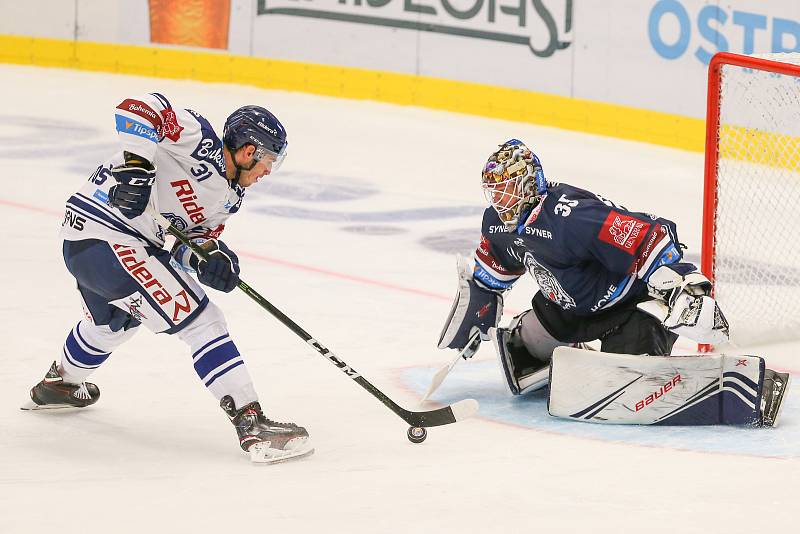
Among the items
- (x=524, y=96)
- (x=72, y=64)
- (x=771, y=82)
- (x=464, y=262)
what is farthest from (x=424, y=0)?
(x=464, y=262)

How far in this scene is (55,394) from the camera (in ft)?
13.5

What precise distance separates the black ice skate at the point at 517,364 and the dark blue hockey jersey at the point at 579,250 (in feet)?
0.58

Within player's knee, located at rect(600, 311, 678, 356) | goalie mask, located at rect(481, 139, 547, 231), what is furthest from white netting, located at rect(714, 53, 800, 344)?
goalie mask, located at rect(481, 139, 547, 231)

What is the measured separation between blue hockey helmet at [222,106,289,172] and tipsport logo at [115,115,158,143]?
251 millimetres

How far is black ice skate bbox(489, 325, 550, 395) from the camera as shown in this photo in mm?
4320

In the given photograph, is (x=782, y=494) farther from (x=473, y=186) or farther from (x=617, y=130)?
(x=617, y=130)

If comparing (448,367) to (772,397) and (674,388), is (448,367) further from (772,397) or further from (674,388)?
(772,397)

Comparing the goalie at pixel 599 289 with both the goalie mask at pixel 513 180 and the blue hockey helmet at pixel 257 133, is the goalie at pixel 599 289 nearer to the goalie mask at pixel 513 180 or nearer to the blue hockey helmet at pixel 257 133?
the goalie mask at pixel 513 180

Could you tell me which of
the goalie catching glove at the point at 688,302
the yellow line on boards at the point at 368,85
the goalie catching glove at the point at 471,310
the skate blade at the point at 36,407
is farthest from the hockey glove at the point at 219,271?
the yellow line on boards at the point at 368,85

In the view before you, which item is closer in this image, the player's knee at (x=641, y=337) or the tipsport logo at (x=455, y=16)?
the player's knee at (x=641, y=337)

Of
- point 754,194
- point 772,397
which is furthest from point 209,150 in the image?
point 754,194

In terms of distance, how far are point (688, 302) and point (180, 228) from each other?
4.71ft

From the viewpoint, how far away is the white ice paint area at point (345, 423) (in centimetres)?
327

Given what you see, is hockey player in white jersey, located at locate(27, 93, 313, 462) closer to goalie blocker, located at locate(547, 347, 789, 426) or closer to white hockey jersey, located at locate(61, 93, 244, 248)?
white hockey jersey, located at locate(61, 93, 244, 248)
